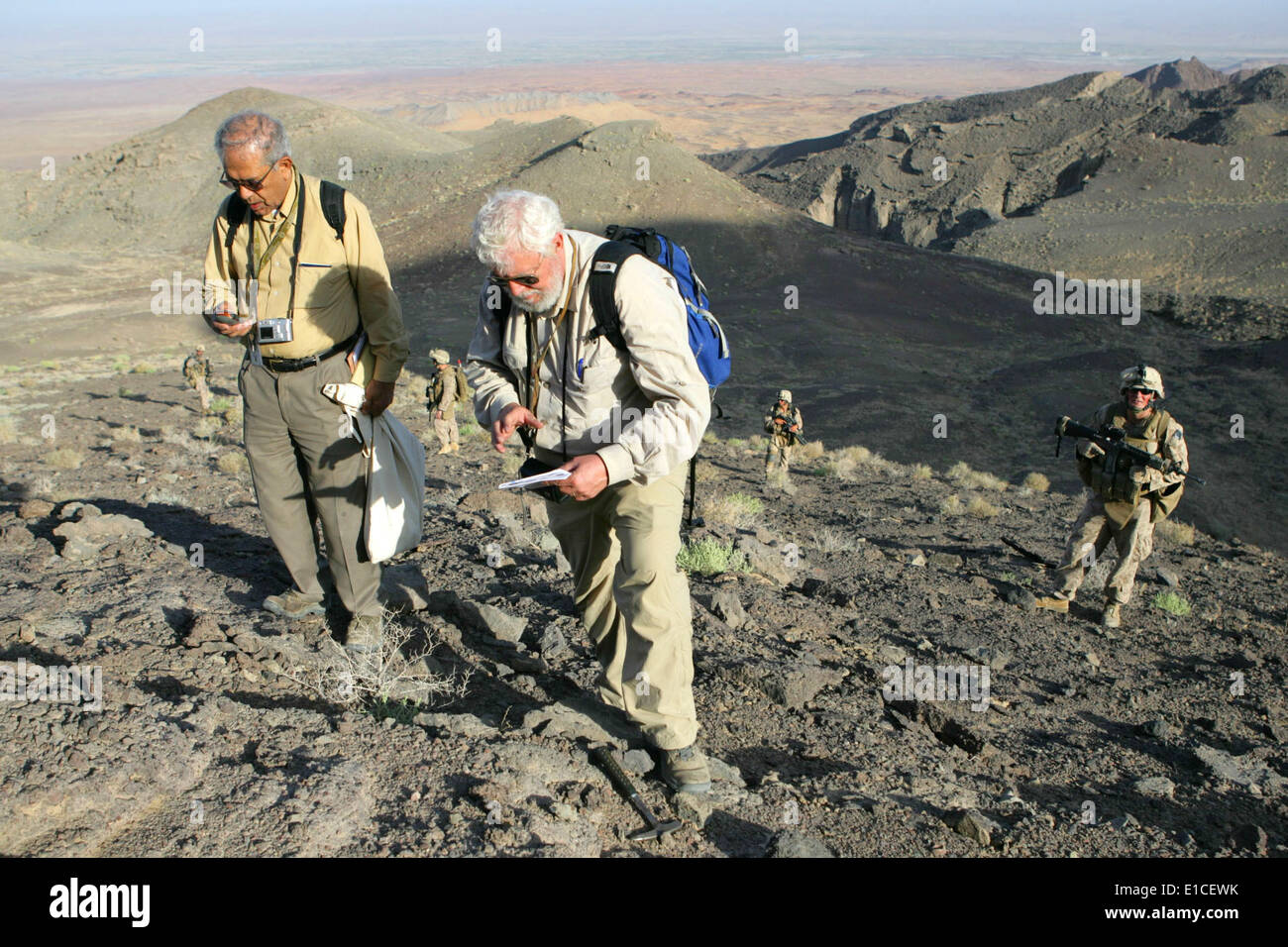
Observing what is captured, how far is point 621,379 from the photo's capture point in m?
2.88

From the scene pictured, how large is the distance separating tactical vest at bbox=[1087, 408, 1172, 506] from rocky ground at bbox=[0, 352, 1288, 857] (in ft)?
3.10

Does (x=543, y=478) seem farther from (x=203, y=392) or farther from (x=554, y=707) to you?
(x=203, y=392)

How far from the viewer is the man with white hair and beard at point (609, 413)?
2.66 m

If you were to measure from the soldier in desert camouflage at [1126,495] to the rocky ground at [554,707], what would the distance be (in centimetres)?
30

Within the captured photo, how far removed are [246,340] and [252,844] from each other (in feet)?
6.90

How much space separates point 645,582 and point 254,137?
2189 mm

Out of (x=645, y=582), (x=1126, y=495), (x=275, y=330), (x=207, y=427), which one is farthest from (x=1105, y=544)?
(x=207, y=427)

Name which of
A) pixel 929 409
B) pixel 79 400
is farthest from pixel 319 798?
pixel 929 409

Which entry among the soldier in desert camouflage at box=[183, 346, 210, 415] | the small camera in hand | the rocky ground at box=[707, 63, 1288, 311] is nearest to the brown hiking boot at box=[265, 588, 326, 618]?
the small camera in hand

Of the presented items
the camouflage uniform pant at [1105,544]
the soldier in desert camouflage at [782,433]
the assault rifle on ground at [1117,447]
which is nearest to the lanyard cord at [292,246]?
the assault rifle on ground at [1117,447]

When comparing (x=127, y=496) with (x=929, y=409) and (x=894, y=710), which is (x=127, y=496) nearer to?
(x=894, y=710)

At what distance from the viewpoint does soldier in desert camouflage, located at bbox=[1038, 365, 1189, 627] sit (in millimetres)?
6031

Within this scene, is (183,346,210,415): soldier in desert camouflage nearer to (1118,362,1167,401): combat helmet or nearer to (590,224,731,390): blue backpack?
(590,224,731,390): blue backpack

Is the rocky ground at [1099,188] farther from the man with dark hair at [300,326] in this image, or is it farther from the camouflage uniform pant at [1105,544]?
the man with dark hair at [300,326]
